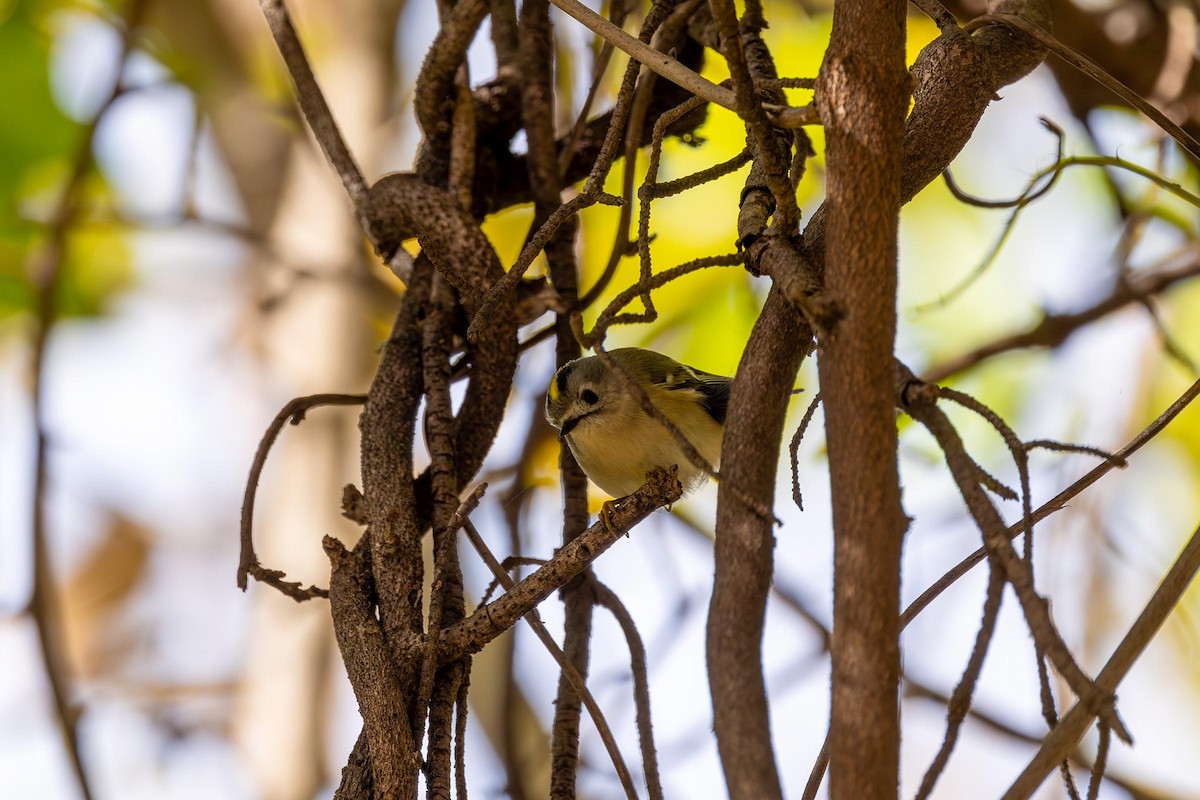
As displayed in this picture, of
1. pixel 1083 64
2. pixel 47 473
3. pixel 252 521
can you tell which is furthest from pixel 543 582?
pixel 47 473

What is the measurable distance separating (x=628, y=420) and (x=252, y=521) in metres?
1.05

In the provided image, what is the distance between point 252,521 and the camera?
1123mm

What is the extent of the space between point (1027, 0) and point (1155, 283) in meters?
1.00

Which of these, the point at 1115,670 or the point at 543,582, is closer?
the point at 1115,670

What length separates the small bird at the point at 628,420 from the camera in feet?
6.73

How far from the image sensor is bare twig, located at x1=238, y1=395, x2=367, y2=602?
1092 millimetres

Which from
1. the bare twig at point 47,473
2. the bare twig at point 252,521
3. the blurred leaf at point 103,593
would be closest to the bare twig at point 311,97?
the bare twig at point 252,521

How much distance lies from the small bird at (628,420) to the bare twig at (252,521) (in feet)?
2.70

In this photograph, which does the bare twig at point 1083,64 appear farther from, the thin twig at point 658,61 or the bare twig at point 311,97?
the bare twig at point 311,97

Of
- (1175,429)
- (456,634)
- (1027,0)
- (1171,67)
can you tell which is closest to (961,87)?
(1027,0)

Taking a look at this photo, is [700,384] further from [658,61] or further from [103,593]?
[103,593]

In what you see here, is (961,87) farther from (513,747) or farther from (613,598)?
(513,747)

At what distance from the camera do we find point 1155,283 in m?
1.88


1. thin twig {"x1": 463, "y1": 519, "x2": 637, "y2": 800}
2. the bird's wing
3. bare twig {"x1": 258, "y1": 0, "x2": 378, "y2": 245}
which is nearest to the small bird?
the bird's wing
